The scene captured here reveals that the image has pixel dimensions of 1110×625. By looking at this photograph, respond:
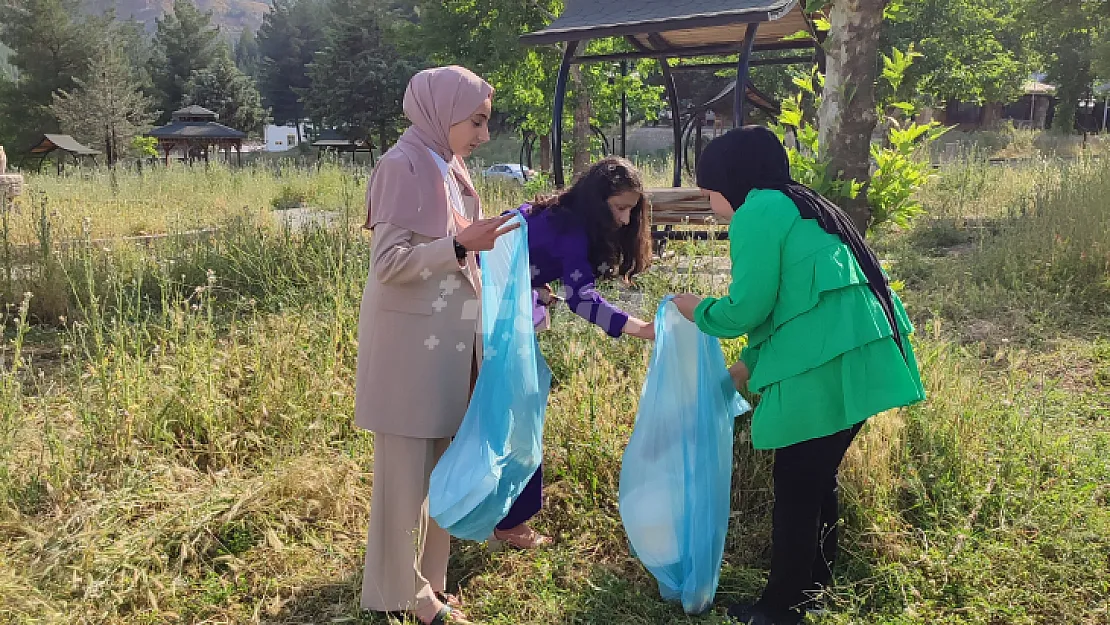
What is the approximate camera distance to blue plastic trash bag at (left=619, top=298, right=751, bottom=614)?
2.16 metres

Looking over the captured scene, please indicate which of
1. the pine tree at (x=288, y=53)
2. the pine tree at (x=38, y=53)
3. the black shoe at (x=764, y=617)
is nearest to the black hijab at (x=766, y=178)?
the black shoe at (x=764, y=617)

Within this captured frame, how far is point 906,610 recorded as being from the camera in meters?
2.09

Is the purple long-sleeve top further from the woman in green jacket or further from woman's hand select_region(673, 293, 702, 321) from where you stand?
the woman in green jacket

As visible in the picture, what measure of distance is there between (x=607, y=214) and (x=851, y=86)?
2.48m

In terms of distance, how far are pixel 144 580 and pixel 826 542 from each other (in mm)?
2011

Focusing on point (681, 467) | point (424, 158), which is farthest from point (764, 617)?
point (424, 158)

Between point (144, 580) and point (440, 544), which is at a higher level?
point (440, 544)

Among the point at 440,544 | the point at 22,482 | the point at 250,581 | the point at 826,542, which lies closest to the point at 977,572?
the point at 826,542

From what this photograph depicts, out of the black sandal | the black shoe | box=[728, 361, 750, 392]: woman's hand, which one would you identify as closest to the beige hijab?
box=[728, 361, 750, 392]: woman's hand

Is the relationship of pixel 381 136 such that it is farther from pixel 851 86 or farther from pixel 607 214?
pixel 607 214

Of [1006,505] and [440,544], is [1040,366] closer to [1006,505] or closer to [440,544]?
[1006,505]

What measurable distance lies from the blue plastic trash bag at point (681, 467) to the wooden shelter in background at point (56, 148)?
80.3 feet

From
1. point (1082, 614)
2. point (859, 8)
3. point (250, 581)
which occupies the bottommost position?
point (250, 581)

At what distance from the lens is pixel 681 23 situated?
20.3 ft
